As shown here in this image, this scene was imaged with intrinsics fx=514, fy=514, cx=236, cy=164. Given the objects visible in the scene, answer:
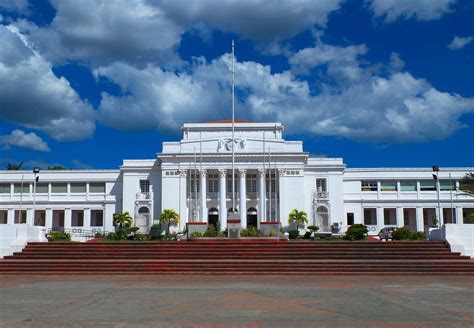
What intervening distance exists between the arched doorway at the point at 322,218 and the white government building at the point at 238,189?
109 millimetres

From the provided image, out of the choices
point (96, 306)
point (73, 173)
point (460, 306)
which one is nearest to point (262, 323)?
point (96, 306)

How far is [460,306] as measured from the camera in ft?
41.9

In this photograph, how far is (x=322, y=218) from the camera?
56406 mm

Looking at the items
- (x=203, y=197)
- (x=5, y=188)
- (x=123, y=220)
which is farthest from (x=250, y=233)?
(x=5, y=188)

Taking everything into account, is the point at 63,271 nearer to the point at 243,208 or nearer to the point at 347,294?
the point at 347,294

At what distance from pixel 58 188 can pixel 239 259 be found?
135ft

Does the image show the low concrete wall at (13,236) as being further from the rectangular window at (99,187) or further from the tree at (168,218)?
the rectangular window at (99,187)

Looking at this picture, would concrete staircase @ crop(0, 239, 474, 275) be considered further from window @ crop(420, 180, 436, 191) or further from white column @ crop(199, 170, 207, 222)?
window @ crop(420, 180, 436, 191)

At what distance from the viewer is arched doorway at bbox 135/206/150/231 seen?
5712 centimetres

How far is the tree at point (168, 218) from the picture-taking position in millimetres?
53531

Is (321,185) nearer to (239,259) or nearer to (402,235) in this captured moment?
(402,235)

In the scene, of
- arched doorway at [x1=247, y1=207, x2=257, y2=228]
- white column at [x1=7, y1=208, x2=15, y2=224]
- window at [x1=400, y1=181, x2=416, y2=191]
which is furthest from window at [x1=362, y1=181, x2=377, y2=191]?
white column at [x1=7, y1=208, x2=15, y2=224]

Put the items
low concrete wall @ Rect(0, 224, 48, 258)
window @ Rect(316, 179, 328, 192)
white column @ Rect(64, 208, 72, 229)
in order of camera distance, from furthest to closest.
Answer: white column @ Rect(64, 208, 72, 229) → window @ Rect(316, 179, 328, 192) → low concrete wall @ Rect(0, 224, 48, 258)

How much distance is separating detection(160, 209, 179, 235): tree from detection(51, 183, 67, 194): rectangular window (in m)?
14.2
